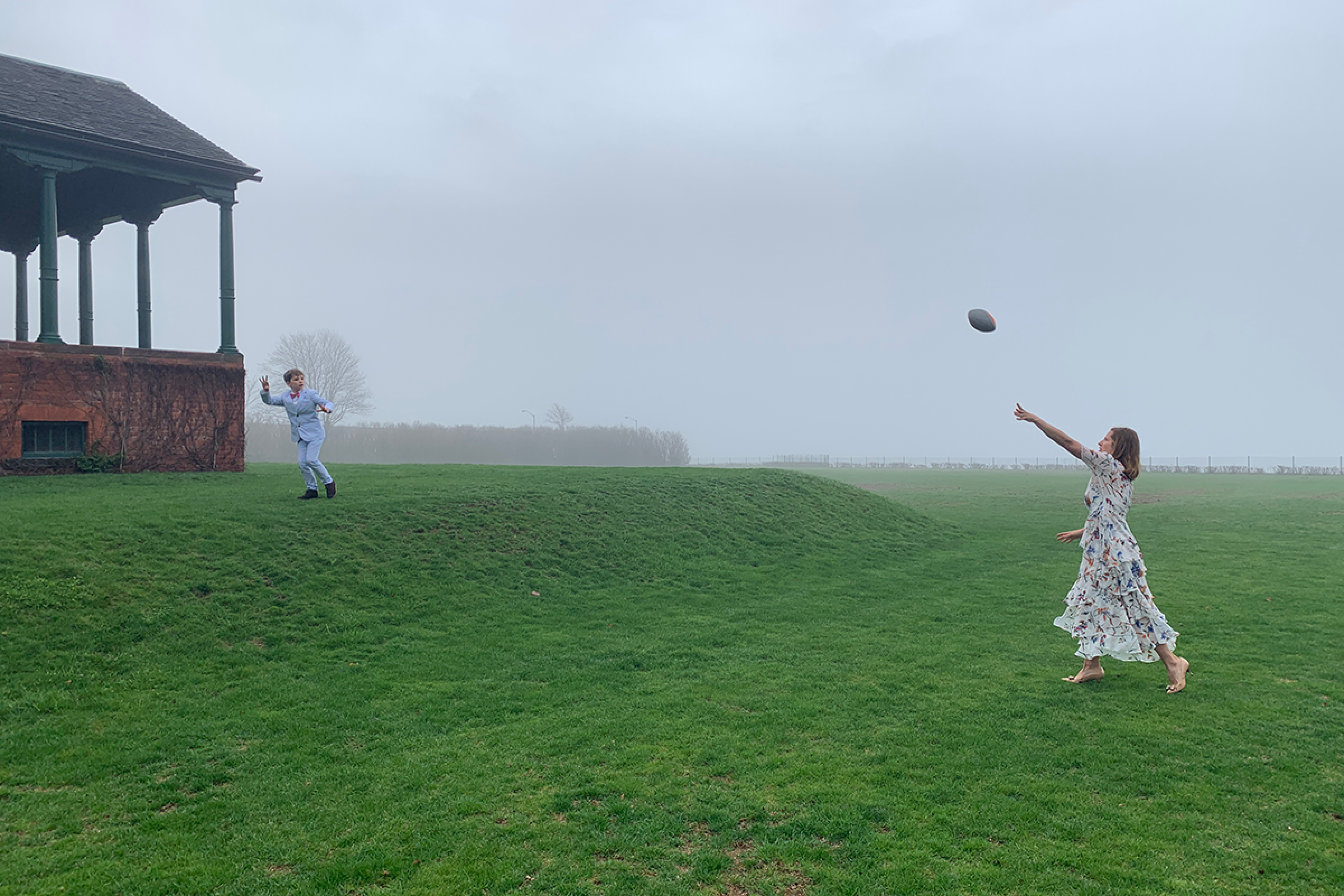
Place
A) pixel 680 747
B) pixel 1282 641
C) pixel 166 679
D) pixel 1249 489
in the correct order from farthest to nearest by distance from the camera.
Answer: pixel 1249 489, pixel 1282 641, pixel 166 679, pixel 680 747

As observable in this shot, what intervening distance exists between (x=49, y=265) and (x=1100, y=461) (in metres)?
21.2

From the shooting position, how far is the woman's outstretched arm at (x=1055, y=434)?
7391 millimetres

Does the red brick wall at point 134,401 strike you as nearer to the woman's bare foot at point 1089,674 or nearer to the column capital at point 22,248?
the column capital at point 22,248

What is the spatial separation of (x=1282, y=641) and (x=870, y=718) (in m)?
6.52

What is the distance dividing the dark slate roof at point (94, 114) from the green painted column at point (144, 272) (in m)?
2.49

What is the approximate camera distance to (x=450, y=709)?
782cm

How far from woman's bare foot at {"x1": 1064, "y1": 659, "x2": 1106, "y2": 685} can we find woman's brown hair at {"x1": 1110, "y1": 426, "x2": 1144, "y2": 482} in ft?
6.30

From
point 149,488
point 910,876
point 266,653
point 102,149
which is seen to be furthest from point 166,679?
point 102,149

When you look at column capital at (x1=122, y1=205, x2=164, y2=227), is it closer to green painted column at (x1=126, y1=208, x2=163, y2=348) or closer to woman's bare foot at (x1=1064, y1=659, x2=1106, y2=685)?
green painted column at (x1=126, y1=208, x2=163, y2=348)

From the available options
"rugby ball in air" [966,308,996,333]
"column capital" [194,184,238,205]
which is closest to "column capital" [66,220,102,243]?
"column capital" [194,184,238,205]

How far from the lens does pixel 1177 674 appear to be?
26.2 ft

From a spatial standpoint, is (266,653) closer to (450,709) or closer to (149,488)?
(450,709)

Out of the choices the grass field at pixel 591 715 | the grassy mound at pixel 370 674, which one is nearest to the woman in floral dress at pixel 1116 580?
the grass field at pixel 591 715

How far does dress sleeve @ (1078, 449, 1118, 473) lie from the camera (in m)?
7.65
